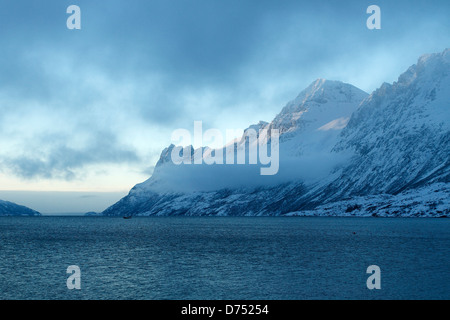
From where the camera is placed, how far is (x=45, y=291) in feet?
207

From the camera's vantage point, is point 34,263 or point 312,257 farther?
point 312,257

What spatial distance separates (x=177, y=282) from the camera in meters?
70.4

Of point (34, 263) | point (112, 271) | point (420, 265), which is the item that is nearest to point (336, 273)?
point (420, 265)

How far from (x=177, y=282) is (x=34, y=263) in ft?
124
